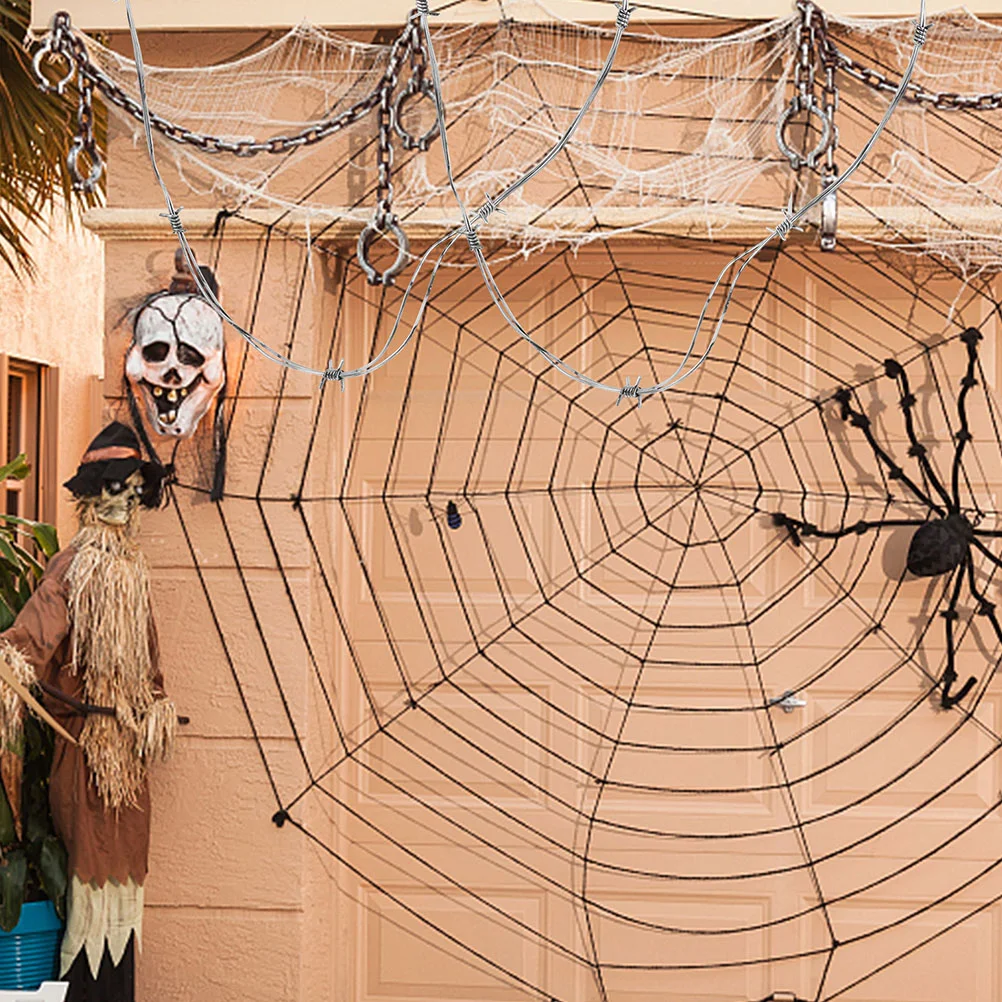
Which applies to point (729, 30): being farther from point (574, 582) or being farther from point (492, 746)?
point (492, 746)

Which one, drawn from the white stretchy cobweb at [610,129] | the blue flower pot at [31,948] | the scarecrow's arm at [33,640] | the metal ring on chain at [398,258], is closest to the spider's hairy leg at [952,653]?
the white stretchy cobweb at [610,129]

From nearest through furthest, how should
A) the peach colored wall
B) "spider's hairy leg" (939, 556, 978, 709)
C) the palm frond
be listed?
"spider's hairy leg" (939, 556, 978, 709), the palm frond, the peach colored wall

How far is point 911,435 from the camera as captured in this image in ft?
10.5

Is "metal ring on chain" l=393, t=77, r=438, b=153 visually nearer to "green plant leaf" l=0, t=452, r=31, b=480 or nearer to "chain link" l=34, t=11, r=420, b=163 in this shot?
"chain link" l=34, t=11, r=420, b=163

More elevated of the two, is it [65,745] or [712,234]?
[712,234]

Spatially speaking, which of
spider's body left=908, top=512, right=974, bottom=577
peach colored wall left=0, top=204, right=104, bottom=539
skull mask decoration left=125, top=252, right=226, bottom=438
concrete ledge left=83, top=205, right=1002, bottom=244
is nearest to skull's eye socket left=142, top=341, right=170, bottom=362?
skull mask decoration left=125, top=252, right=226, bottom=438

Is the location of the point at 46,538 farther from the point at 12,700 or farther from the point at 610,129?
the point at 610,129

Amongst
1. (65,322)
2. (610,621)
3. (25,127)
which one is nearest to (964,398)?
(610,621)

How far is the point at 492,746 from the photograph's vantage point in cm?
332

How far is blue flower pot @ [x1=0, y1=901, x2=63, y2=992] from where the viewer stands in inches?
115

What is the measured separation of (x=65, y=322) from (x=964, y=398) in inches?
211

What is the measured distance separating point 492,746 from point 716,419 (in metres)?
0.99

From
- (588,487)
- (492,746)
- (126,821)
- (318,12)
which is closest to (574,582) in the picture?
(588,487)

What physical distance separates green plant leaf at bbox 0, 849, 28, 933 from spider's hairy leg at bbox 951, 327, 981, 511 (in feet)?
7.59
